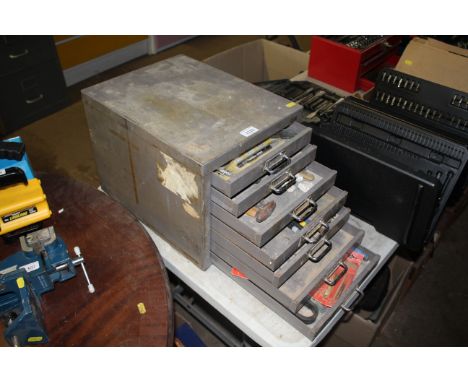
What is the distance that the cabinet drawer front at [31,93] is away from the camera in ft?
8.61

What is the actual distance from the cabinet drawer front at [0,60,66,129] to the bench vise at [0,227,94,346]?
1.98m

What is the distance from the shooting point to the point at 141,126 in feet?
3.09

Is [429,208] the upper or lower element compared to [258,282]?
upper

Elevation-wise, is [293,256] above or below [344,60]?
below

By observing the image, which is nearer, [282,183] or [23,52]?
[282,183]

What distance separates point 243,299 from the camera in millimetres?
1056

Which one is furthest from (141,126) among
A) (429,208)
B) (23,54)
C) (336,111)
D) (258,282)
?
(23,54)

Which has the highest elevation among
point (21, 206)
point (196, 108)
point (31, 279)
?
point (196, 108)

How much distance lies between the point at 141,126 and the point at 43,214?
360mm

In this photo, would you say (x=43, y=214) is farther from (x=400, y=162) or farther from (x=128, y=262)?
(x=400, y=162)

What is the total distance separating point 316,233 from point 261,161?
234 mm

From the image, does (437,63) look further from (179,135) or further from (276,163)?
(179,135)

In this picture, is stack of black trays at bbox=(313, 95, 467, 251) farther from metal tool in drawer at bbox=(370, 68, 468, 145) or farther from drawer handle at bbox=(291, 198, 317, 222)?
drawer handle at bbox=(291, 198, 317, 222)

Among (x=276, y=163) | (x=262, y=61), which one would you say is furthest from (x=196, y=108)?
(x=262, y=61)
